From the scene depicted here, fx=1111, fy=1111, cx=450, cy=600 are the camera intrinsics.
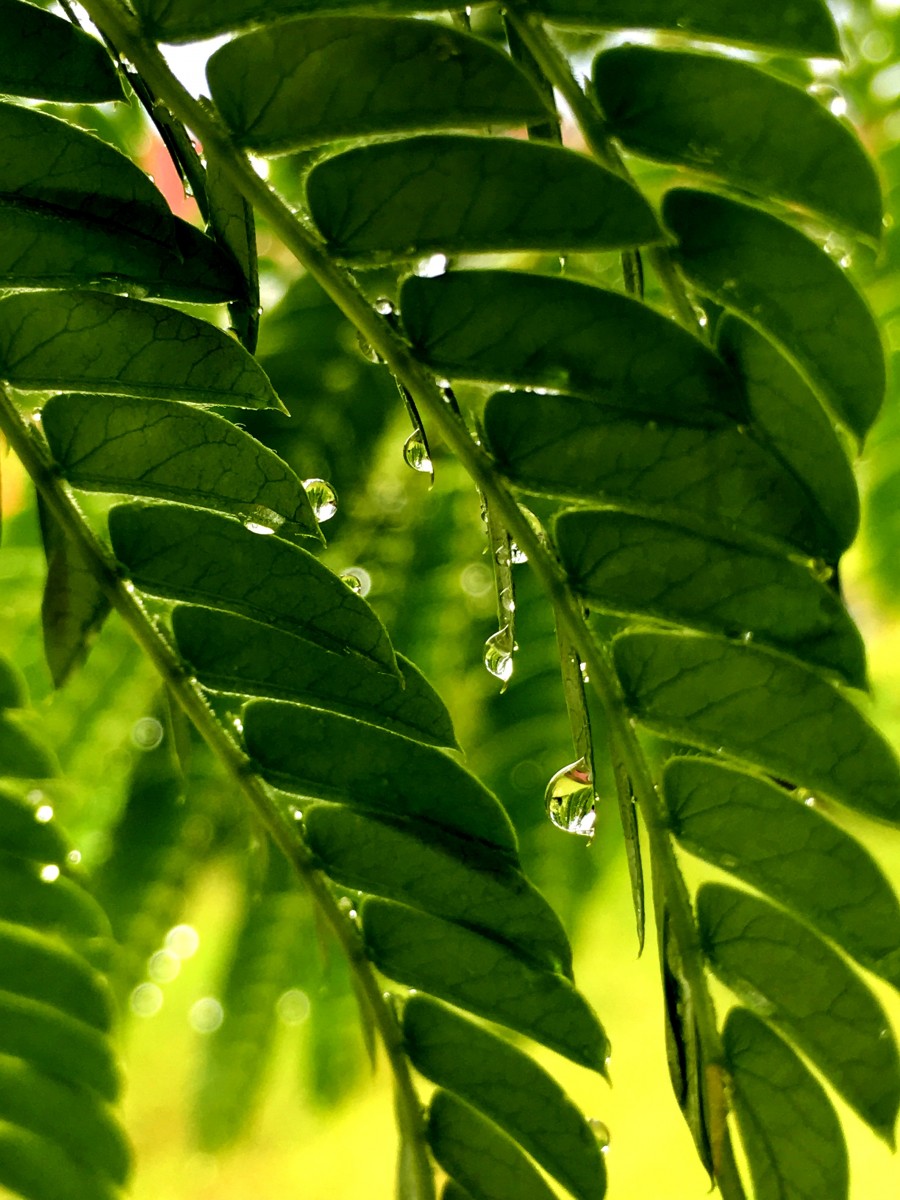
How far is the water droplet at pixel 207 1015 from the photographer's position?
147 cm

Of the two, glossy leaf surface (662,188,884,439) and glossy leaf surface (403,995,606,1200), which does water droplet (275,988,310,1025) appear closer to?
glossy leaf surface (403,995,606,1200)

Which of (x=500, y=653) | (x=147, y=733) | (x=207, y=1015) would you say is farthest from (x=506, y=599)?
(x=207, y=1015)

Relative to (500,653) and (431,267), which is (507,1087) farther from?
(431,267)

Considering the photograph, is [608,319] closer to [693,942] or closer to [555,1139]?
[693,942]

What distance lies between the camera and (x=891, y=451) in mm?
1404

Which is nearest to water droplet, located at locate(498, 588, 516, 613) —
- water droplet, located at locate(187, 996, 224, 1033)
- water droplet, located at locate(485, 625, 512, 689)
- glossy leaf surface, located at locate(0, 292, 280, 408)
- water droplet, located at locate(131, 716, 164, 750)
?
water droplet, located at locate(485, 625, 512, 689)

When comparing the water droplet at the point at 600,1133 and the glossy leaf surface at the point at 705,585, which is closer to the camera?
the glossy leaf surface at the point at 705,585

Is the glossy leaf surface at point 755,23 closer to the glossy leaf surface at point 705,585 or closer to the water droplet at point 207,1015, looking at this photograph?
the glossy leaf surface at point 705,585

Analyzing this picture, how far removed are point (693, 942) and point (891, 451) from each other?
1041 millimetres

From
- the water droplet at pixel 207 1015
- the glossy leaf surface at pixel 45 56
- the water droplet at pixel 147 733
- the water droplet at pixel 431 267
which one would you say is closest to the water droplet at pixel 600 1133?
the water droplet at pixel 431 267

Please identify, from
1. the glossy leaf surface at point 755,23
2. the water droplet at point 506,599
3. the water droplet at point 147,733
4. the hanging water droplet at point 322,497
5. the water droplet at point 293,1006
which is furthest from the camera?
the water droplet at point 293,1006

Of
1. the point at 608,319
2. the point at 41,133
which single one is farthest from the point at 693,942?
the point at 41,133

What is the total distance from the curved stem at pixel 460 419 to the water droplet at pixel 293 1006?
98cm

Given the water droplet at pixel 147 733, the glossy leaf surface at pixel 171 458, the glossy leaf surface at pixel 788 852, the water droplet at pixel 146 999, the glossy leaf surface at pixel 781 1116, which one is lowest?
the glossy leaf surface at pixel 781 1116
